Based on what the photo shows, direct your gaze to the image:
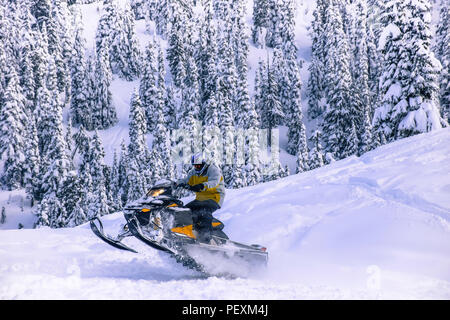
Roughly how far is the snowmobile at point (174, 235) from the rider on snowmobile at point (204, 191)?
0.47 ft

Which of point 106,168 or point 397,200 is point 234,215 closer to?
point 397,200

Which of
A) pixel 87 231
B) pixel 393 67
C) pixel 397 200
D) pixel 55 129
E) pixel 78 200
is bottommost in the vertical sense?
pixel 78 200

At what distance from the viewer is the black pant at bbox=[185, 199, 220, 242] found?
7.66 m

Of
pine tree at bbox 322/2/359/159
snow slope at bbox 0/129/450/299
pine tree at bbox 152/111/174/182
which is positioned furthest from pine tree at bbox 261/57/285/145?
snow slope at bbox 0/129/450/299

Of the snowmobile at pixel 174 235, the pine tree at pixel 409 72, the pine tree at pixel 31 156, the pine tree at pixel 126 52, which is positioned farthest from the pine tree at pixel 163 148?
the snowmobile at pixel 174 235

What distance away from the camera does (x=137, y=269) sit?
7.49 m

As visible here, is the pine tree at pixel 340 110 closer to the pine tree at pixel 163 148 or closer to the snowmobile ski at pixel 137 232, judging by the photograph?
the pine tree at pixel 163 148

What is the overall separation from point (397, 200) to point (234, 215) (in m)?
4.22

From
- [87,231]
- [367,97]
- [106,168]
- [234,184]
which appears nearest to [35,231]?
[87,231]

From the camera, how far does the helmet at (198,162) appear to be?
7809mm

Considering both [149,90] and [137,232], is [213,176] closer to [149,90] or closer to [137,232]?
[137,232]

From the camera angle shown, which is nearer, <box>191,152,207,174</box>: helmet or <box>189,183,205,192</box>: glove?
<box>189,183,205,192</box>: glove

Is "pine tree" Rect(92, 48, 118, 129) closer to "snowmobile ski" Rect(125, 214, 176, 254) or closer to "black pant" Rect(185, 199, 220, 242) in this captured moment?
"black pant" Rect(185, 199, 220, 242)

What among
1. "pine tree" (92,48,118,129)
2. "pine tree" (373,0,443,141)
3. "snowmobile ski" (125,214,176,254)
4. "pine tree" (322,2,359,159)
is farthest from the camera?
"pine tree" (92,48,118,129)
